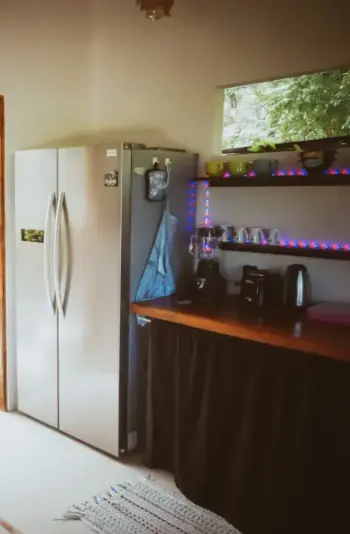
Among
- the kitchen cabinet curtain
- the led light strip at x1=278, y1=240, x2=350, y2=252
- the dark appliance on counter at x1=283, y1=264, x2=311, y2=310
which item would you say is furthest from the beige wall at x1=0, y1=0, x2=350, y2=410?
the kitchen cabinet curtain

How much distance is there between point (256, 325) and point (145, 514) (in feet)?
3.47

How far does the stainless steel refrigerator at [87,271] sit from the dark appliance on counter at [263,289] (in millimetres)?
508

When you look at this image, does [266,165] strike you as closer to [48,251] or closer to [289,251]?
[289,251]

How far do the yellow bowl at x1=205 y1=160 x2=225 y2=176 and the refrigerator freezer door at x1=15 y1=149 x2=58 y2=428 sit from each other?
3.02ft

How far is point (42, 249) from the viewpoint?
3.31 m

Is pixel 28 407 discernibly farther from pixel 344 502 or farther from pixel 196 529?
pixel 344 502

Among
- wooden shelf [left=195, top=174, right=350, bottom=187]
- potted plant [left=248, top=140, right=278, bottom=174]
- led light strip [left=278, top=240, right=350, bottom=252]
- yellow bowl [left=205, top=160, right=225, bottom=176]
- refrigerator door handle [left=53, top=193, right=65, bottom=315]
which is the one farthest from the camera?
refrigerator door handle [left=53, top=193, right=65, bottom=315]

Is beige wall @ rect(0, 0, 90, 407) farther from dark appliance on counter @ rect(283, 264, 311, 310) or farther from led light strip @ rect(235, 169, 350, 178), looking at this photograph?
dark appliance on counter @ rect(283, 264, 311, 310)

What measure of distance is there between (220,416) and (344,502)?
65 centimetres

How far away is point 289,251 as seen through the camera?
279 centimetres

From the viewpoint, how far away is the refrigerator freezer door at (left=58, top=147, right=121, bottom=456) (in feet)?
9.53

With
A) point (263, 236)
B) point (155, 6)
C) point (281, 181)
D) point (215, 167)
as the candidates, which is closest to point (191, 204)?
point (215, 167)

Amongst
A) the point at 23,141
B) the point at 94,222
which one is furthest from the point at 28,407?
the point at 23,141

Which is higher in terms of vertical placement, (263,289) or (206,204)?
(206,204)
